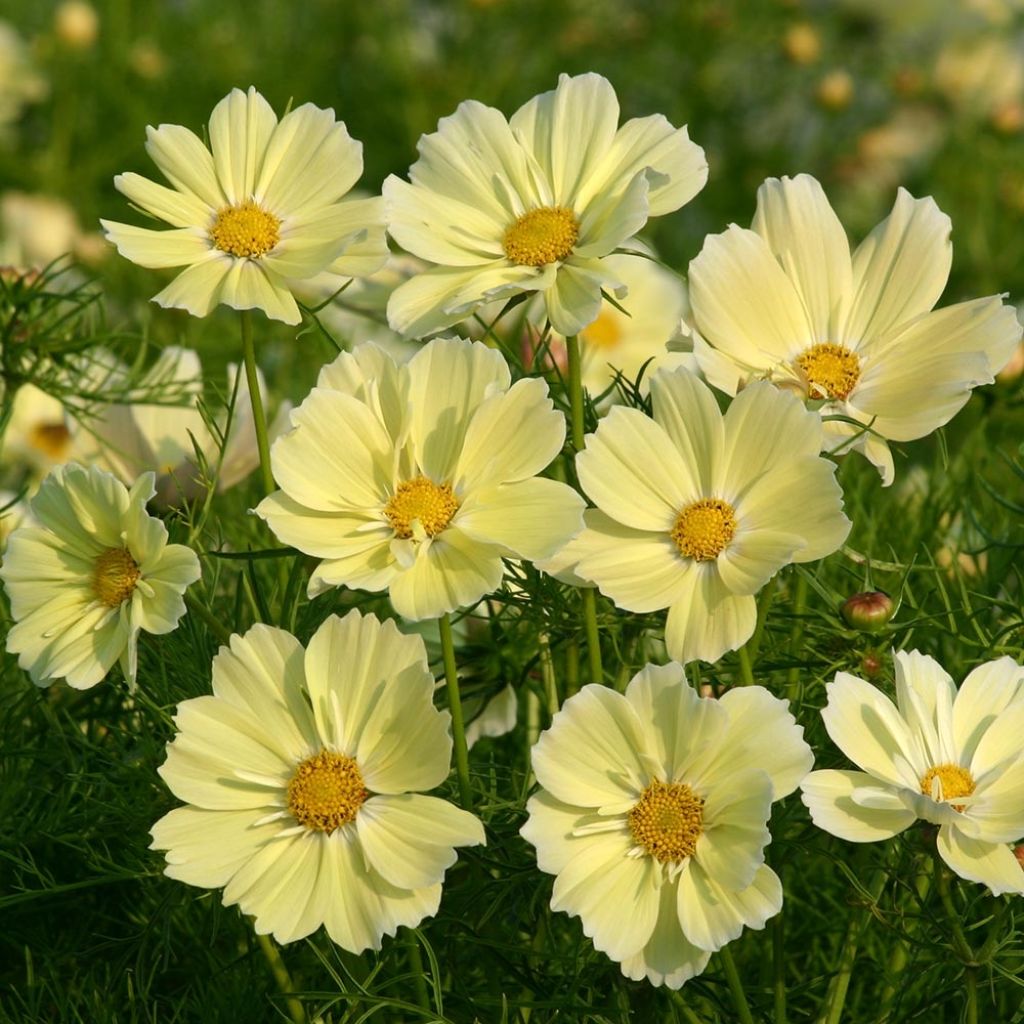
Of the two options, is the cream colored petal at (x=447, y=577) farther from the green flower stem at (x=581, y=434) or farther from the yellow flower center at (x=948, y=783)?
the yellow flower center at (x=948, y=783)

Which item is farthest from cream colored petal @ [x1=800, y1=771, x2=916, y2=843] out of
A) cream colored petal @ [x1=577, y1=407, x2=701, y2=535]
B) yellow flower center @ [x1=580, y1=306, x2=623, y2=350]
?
yellow flower center @ [x1=580, y1=306, x2=623, y2=350]

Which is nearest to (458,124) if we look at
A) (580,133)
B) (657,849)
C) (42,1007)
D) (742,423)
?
(580,133)

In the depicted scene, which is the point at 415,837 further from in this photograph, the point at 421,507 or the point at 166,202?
the point at 166,202

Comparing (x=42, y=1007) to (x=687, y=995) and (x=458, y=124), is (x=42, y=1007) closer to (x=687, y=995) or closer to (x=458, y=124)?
(x=687, y=995)

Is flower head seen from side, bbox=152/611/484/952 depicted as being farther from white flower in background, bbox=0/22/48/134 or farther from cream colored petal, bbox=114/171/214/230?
white flower in background, bbox=0/22/48/134

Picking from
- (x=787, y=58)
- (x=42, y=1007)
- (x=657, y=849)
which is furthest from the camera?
(x=787, y=58)

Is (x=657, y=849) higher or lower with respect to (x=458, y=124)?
lower

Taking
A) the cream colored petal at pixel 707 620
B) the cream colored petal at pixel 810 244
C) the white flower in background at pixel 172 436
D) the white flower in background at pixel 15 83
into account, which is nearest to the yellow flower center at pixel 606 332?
the white flower in background at pixel 172 436
